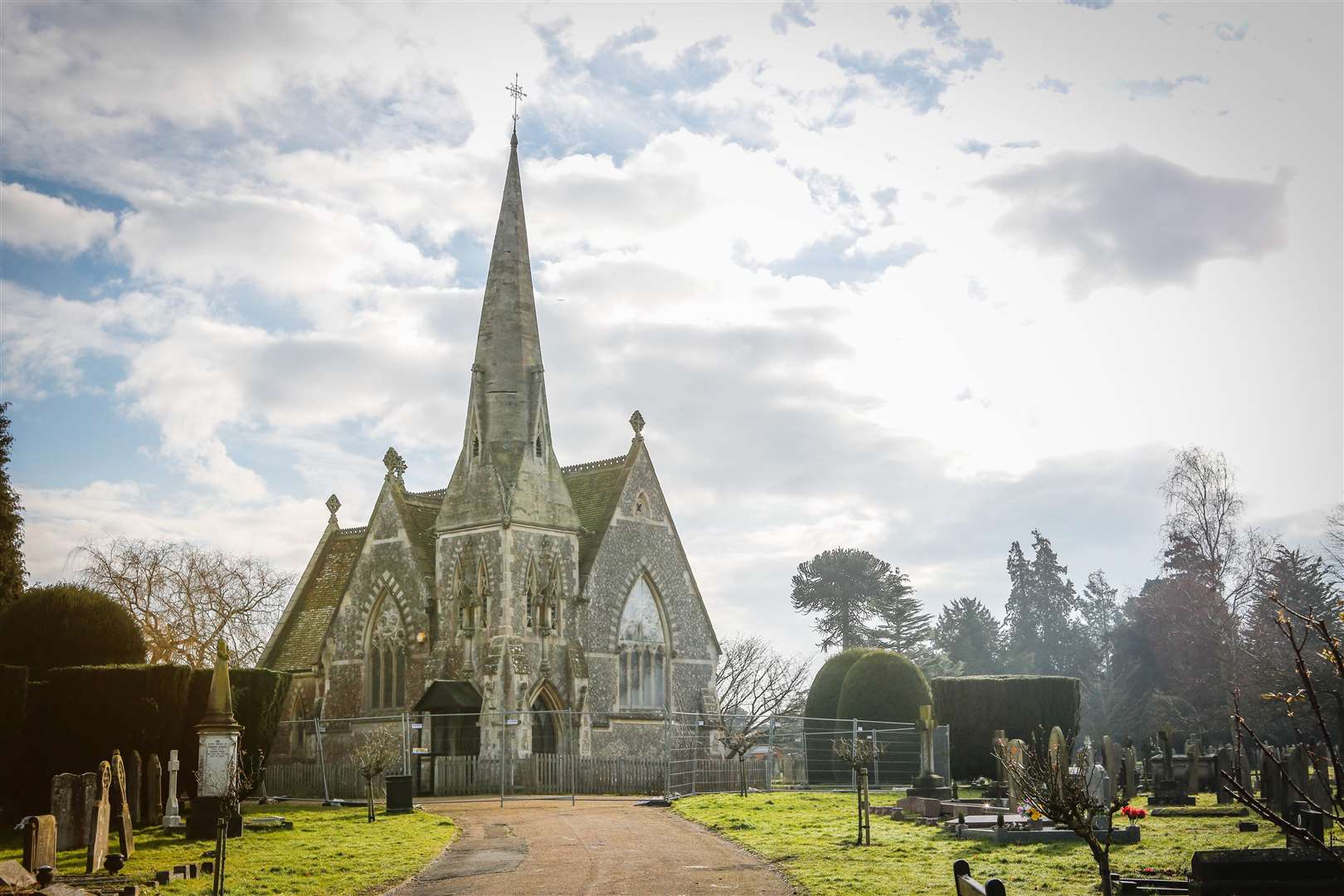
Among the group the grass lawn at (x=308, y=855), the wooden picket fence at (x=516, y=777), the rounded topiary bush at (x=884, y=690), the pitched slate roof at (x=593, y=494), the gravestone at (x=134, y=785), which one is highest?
the pitched slate roof at (x=593, y=494)

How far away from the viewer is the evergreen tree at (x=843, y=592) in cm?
Answer: 7031

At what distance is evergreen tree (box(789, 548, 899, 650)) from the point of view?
231ft

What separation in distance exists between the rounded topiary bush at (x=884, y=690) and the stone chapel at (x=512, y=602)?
4773 millimetres

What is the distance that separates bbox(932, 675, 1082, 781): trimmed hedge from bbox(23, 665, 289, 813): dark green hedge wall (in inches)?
880

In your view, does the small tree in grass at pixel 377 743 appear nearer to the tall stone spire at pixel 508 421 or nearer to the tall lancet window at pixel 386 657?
the tall lancet window at pixel 386 657

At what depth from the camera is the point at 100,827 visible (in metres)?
16.2

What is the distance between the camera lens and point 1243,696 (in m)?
47.4

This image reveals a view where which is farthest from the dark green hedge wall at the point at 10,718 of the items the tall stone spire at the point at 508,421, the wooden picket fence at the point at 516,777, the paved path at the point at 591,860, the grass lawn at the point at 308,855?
the tall stone spire at the point at 508,421

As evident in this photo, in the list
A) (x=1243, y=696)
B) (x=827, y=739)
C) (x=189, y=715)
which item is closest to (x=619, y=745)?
(x=827, y=739)

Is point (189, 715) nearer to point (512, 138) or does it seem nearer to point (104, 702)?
point (104, 702)

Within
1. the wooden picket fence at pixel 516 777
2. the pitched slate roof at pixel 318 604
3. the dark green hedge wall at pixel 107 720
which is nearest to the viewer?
the dark green hedge wall at pixel 107 720

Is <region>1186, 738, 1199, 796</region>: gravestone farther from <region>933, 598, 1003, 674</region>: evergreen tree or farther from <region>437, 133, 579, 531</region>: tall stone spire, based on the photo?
<region>933, 598, 1003, 674</region>: evergreen tree

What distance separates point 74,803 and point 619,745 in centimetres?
2109

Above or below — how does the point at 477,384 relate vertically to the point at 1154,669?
above
